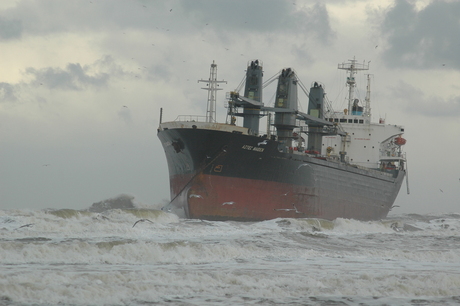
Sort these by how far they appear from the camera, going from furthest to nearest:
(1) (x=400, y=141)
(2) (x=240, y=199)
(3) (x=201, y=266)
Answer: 1. (1) (x=400, y=141)
2. (2) (x=240, y=199)
3. (3) (x=201, y=266)

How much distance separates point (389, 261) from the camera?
18312 mm

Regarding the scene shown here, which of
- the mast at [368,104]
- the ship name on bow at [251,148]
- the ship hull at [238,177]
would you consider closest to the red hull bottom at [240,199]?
the ship hull at [238,177]

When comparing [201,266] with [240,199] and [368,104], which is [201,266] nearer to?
[240,199]

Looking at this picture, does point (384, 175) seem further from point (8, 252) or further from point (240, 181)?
point (8, 252)

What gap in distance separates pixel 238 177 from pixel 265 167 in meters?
1.68

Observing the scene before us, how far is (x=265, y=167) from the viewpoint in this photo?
2948 cm

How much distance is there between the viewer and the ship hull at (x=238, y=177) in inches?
1108

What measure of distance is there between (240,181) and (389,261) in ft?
38.2

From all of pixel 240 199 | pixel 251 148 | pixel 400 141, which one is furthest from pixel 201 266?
pixel 400 141

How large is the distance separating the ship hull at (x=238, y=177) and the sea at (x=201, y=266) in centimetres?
374

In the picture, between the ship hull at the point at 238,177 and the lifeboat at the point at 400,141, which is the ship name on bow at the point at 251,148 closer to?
the ship hull at the point at 238,177

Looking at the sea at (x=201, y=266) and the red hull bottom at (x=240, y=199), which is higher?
the red hull bottom at (x=240, y=199)

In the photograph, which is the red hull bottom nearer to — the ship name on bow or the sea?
the ship name on bow

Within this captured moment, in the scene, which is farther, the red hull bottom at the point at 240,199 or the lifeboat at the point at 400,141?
the lifeboat at the point at 400,141
